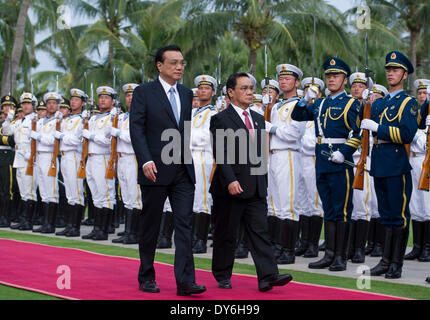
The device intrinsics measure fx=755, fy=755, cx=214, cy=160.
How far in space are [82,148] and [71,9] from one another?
71.0 ft

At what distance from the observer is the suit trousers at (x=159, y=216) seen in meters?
6.21

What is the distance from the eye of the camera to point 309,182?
9.63m

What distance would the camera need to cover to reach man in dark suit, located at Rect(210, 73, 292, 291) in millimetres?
6566

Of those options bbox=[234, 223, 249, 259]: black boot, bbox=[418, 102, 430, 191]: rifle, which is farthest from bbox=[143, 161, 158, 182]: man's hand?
bbox=[234, 223, 249, 259]: black boot

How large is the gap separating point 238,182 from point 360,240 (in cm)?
295

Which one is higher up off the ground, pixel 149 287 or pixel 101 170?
pixel 101 170

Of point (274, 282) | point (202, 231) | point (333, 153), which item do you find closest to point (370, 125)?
point (333, 153)

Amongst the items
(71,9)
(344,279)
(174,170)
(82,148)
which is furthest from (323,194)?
(71,9)

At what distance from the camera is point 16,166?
513 inches

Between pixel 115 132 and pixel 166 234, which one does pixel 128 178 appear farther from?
pixel 166 234

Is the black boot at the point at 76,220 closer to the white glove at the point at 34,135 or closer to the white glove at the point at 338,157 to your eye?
the white glove at the point at 34,135

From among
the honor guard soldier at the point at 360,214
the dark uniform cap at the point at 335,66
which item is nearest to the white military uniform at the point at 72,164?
the honor guard soldier at the point at 360,214

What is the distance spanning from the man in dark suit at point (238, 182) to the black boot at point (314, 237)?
8.82ft

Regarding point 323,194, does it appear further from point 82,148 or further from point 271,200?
point 82,148
